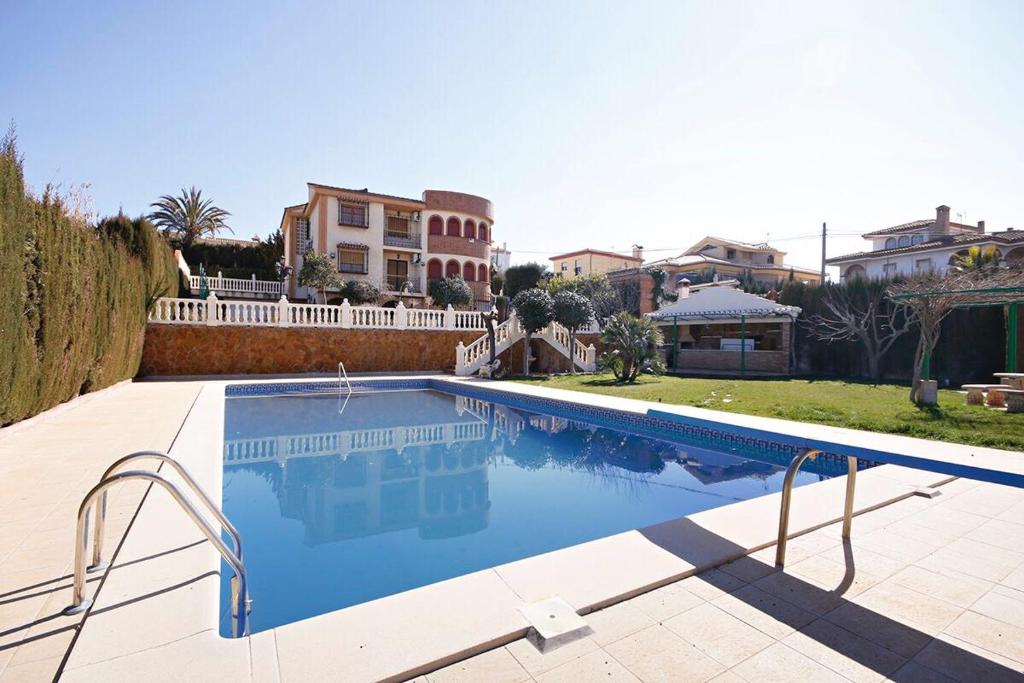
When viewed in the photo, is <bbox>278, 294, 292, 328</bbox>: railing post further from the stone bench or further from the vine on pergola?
the stone bench

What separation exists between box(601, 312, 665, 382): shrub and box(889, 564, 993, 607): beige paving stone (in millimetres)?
12511

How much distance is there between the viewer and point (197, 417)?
848cm

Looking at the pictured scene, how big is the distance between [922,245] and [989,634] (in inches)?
1412

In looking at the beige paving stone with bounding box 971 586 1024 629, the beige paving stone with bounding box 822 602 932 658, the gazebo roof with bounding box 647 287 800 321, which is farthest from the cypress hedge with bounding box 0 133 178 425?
the gazebo roof with bounding box 647 287 800 321

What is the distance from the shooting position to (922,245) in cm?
3019

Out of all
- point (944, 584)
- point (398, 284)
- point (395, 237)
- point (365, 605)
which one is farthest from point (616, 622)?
point (395, 237)

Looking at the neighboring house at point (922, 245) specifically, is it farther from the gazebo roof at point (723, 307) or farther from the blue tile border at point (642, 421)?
the blue tile border at point (642, 421)

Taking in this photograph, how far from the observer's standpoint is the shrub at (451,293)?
28.2 metres

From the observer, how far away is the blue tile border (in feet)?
23.5

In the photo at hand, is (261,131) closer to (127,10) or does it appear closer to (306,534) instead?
(127,10)

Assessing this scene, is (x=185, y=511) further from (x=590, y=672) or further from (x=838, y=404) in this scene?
(x=838, y=404)

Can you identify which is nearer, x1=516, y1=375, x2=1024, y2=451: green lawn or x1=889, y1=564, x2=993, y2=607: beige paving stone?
x1=889, y1=564, x2=993, y2=607: beige paving stone

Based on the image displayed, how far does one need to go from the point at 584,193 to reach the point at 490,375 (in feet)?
35.2

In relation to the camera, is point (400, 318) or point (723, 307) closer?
point (400, 318)
